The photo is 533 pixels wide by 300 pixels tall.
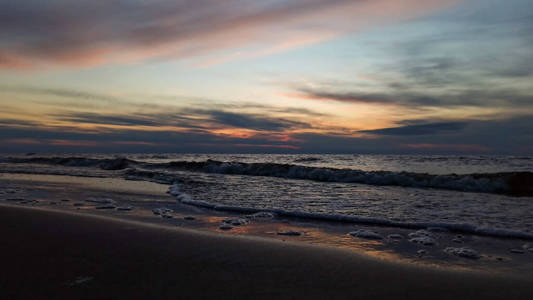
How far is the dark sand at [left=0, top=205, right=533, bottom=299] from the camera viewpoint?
A: 2869 millimetres

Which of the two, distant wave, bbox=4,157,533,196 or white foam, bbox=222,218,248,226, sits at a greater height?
distant wave, bbox=4,157,533,196

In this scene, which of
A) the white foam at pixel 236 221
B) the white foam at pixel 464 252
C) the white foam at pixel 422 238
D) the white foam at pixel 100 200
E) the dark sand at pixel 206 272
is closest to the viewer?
the dark sand at pixel 206 272

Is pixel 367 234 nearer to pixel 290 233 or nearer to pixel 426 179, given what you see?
pixel 290 233

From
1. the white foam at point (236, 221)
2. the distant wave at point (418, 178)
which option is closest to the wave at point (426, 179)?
the distant wave at point (418, 178)

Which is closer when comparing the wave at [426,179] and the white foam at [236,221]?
the white foam at [236,221]

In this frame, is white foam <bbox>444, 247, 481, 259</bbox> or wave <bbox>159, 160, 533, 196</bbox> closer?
white foam <bbox>444, 247, 481, 259</bbox>

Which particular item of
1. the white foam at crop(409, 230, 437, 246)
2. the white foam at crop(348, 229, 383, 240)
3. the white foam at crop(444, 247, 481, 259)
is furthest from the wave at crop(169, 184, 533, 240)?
the white foam at crop(444, 247, 481, 259)

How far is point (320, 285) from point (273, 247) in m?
1.34

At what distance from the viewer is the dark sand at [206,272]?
2869 mm

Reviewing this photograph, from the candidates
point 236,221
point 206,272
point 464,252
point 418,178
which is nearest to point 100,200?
point 236,221

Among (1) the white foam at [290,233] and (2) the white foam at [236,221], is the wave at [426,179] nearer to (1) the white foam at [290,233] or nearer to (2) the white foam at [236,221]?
(1) the white foam at [290,233]

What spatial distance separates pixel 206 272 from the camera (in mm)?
3344

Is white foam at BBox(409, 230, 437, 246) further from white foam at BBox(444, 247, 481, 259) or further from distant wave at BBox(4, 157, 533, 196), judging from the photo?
distant wave at BBox(4, 157, 533, 196)

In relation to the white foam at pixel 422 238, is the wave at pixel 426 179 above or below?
above
